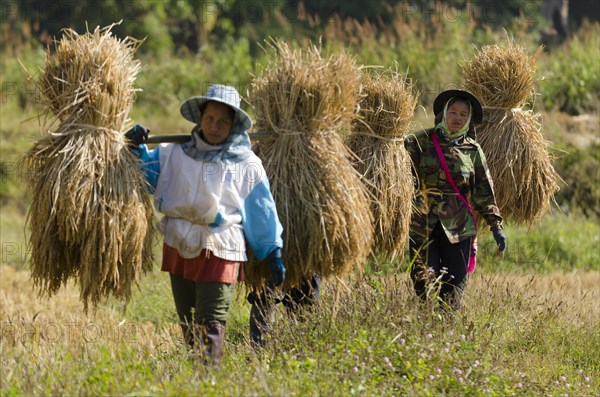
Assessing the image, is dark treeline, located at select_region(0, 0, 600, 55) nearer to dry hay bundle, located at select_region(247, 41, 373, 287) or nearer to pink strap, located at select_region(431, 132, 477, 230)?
pink strap, located at select_region(431, 132, 477, 230)

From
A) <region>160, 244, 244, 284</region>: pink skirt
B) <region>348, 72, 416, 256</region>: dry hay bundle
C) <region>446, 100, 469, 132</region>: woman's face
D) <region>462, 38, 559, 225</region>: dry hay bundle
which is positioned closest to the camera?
<region>160, 244, 244, 284</region>: pink skirt

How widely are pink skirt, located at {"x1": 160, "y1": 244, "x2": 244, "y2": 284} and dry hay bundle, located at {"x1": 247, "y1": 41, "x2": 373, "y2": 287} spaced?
13.3 inches

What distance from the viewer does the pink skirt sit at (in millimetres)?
4910

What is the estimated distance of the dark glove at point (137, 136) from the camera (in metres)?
5.02

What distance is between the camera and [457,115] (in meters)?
6.15

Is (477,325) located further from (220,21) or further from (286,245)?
(220,21)

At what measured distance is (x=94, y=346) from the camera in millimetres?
4961

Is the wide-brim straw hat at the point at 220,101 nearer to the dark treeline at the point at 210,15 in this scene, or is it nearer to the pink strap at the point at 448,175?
the pink strap at the point at 448,175

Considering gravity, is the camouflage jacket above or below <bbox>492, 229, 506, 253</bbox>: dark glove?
above

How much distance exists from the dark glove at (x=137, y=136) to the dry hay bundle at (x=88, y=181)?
81 millimetres

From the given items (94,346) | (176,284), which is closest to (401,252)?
(176,284)

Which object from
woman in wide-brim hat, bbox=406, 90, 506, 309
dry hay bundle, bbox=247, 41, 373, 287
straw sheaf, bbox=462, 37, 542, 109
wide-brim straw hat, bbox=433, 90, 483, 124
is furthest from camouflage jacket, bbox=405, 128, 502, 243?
dry hay bundle, bbox=247, 41, 373, 287

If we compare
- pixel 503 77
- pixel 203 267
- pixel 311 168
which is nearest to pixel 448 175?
pixel 503 77

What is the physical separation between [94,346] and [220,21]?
17.8 metres
